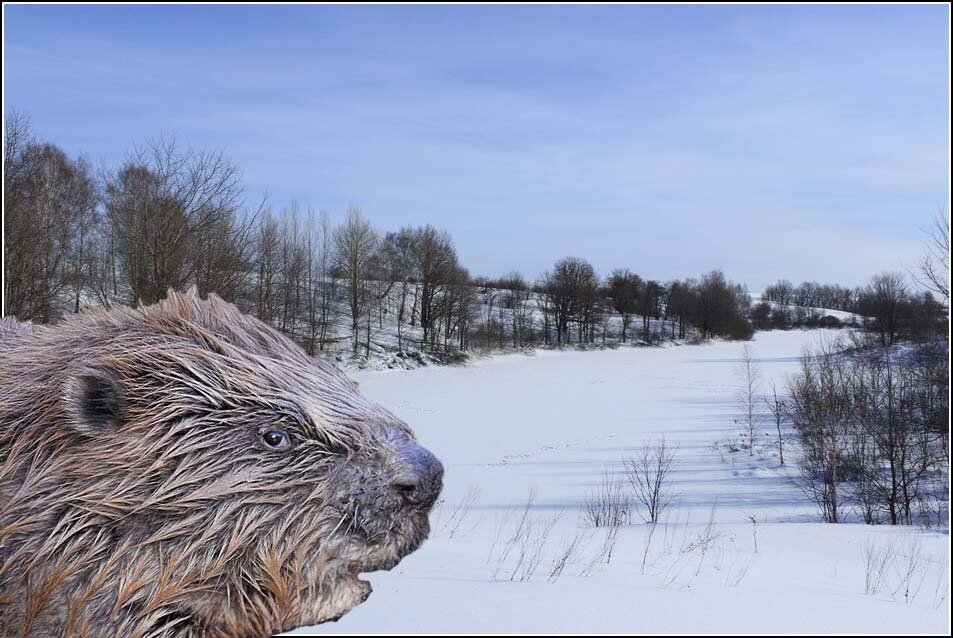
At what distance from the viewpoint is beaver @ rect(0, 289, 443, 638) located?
92cm

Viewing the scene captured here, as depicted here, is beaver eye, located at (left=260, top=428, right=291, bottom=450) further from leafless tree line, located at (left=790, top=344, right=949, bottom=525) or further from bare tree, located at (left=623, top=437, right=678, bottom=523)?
leafless tree line, located at (left=790, top=344, right=949, bottom=525)

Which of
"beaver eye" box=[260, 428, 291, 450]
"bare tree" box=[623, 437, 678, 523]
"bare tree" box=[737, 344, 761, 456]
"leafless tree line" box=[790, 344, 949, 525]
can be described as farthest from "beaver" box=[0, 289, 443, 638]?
"bare tree" box=[737, 344, 761, 456]

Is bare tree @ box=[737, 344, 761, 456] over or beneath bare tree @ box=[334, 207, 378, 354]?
beneath

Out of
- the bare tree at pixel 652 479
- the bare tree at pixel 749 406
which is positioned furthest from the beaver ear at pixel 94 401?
the bare tree at pixel 749 406

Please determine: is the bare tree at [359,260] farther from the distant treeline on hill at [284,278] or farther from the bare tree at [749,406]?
the bare tree at [749,406]

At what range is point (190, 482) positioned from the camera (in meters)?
0.99

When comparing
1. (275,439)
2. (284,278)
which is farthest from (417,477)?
(284,278)

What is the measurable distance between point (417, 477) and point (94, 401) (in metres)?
0.53

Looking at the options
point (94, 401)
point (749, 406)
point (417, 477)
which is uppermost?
point (94, 401)

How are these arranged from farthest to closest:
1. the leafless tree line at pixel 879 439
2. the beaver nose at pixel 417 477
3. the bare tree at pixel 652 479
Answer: the leafless tree line at pixel 879 439
the bare tree at pixel 652 479
the beaver nose at pixel 417 477

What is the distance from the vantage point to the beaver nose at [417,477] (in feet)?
3.45

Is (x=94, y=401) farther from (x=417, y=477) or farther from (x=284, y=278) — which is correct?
(x=284, y=278)

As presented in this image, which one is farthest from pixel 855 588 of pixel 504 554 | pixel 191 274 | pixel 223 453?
pixel 223 453

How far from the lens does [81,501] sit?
953mm
